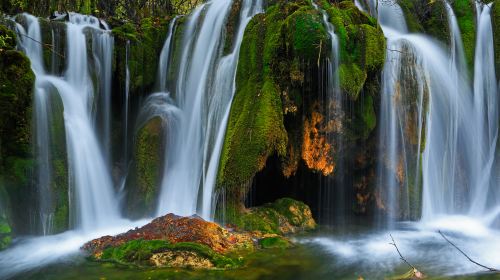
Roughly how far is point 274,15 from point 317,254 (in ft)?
17.2

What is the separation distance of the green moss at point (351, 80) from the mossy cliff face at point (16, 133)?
19.9ft

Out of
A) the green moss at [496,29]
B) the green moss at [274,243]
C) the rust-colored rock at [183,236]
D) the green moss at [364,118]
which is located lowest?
the green moss at [274,243]

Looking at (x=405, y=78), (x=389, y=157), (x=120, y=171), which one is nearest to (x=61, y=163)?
(x=120, y=171)

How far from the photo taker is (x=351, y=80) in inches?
331

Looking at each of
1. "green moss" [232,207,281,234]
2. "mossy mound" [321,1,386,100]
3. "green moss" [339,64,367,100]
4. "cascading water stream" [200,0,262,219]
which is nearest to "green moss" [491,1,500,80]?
"mossy mound" [321,1,386,100]

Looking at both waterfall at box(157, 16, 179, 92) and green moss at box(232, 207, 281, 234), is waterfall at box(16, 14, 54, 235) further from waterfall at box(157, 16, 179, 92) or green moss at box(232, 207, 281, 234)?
green moss at box(232, 207, 281, 234)

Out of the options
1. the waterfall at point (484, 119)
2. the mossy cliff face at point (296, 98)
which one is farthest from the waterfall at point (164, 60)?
the waterfall at point (484, 119)

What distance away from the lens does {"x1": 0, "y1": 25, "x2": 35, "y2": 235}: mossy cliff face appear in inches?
317

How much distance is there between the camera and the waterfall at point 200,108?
9266 millimetres

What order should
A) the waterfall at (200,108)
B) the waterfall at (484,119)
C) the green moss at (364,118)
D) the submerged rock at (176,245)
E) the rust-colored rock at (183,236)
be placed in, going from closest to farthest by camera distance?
1. the submerged rock at (176,245)
2. the rust-colored rock at (183,236)
3. the green moss at (364,118)
4. the waterfall at (200,108)
5. the waterfall at (484,119)

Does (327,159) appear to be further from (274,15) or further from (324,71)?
(274,15)

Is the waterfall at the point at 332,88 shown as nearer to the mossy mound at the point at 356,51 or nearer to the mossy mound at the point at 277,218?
the mossy mound at the point at 356,51

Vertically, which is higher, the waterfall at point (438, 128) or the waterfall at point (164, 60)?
the waterfall at point (164, 60)

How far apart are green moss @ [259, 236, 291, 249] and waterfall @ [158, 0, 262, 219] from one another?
1.45 meters
